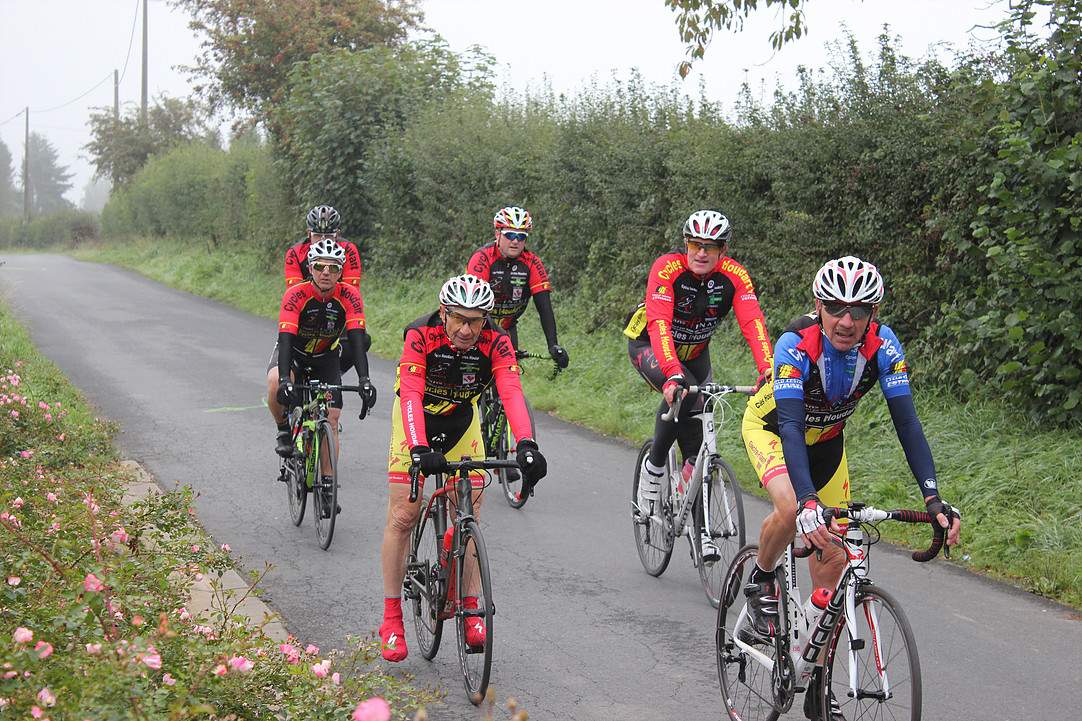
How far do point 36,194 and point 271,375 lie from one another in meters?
201

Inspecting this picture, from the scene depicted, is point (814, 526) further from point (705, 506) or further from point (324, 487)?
point (324, 487)

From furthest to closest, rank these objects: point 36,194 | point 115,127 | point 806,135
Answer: point 36,194 → point 115,127 → point 806,135

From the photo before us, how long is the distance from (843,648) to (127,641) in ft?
8.29

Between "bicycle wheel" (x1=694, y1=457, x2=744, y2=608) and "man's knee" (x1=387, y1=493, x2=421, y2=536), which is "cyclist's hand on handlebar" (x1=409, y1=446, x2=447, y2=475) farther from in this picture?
"bicycle wheel" (x1=694, y1=457, x2=744, y2=608)

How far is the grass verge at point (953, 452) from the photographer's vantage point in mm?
7906

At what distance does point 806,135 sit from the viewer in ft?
41.1

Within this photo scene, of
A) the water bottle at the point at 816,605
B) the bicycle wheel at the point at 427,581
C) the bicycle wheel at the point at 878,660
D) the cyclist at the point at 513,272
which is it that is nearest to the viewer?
the bicycle wheel at the point at 878,660

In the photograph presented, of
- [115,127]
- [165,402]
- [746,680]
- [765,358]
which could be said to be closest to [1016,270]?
[765,358]

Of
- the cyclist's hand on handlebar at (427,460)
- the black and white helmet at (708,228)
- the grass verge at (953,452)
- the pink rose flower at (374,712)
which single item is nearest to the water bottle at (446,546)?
the cyclist's hand on handlebar at (427,460)

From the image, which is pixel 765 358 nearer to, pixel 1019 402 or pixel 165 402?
pixel 1019 402

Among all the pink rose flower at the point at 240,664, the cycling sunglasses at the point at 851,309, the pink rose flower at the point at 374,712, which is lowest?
the pink rose flower at the point at 240,664

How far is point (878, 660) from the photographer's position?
435 centimetres

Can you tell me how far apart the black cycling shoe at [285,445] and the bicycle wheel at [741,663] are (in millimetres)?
4489

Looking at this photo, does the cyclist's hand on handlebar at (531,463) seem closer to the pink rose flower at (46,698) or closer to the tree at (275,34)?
the pink rose flower at (46,698)
